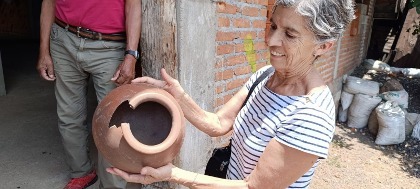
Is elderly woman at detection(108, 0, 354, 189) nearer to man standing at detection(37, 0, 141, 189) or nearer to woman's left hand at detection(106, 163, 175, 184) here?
woman's left hand at detection(106, 163, 175, 184)

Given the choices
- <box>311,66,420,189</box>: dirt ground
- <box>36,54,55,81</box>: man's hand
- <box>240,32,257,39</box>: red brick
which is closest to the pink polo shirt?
<box>36,54,55,81</box>: man's hand

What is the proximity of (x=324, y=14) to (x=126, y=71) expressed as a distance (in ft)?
4.46

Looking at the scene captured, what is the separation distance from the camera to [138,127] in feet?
4.74

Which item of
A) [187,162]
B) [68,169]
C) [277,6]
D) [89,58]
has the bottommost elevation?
[68,169]

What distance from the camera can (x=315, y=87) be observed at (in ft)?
4.29

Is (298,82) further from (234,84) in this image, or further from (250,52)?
(250,52)

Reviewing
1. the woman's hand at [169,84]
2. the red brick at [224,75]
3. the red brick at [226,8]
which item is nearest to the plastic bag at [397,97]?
the red brick at [224,75]

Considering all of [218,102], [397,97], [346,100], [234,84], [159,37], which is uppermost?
[159,37]

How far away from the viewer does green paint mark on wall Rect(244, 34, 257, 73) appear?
286 centimetres

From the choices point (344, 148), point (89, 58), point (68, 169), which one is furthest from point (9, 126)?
point (344, 148)

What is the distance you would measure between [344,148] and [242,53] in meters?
3.15

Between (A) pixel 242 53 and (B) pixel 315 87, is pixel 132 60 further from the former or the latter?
(B) pixel 315 87

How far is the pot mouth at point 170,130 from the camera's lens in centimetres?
120

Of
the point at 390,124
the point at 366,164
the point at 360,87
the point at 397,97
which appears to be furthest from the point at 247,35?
the point at 397,97
